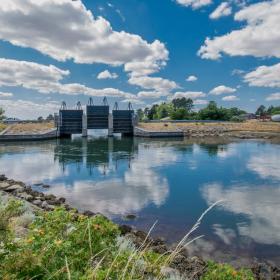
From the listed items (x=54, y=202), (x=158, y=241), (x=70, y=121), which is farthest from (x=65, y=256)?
(x=70, y=121)

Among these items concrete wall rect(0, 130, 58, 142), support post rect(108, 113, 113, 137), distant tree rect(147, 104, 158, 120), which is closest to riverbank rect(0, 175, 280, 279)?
concrete wall rect(0, 130, 58, 142)

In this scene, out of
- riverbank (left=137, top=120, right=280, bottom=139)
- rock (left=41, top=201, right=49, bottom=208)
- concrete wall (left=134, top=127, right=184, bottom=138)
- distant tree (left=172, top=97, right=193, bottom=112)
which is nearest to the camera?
rock (left=41, top=201, right=49, bottom=208)

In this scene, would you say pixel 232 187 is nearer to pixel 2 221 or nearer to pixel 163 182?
pixel 163 182

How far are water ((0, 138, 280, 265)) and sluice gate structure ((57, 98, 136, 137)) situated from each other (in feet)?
96.7

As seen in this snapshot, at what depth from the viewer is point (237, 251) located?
9.12 m

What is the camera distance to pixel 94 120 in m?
62.5

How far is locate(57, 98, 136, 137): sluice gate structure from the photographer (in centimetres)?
5997

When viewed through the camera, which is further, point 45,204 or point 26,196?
point 26,196

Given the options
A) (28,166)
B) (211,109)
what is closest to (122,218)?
(28,166)

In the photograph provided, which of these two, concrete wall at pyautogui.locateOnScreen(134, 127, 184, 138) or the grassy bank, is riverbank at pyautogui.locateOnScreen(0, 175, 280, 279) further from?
concrete wall at pyautogui.locateOnScreen(134, 127, 184, 138)

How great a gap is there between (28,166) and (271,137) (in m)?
49.0

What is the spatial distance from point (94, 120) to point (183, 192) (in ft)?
158

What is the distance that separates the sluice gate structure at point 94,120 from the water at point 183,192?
2949cm

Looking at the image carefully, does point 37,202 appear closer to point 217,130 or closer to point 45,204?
point 45,204
